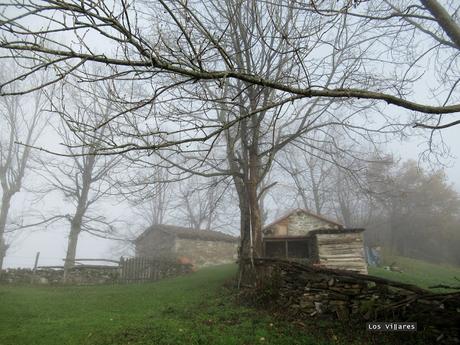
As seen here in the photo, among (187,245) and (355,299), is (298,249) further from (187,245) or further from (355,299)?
(355,299)

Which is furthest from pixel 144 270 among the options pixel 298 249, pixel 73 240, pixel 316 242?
pixel 316 242

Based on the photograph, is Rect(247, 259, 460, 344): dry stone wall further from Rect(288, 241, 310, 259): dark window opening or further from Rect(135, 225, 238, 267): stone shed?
Rect(135, 225, 238, 267): stone shed

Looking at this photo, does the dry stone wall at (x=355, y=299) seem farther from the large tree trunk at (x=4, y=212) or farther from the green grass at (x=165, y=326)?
the large tree trunk at (x=4, y=212)

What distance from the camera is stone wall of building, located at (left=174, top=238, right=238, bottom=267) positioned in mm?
25188

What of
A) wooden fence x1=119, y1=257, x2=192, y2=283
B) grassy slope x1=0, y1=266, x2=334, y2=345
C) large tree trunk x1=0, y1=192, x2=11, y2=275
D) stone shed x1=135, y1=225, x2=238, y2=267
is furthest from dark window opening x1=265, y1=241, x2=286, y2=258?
large tree trunk x1=0, y1=192, x2=11, y2=275

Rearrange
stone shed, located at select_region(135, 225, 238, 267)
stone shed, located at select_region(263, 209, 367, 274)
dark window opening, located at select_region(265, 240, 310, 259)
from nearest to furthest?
1. stone shed, located at select_region(263, 209, 367, 274)
2. dark window opening, located at select_region(265, 240, 310, 259)
3. stone shed, located at select_region(135, 225, 238, 267)

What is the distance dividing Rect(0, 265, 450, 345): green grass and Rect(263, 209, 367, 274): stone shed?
30.9ft

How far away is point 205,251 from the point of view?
26.8 m

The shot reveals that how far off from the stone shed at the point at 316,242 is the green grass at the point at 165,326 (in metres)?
9.41

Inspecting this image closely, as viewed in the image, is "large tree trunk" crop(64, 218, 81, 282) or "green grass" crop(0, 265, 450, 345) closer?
"green grass" crop(0, 265, 450, 345)

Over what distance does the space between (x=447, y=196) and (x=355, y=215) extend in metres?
9.71

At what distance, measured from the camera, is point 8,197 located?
21422 millimetres


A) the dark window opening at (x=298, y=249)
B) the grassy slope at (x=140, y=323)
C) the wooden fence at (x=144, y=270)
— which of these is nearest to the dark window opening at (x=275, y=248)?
the dark window opening at (x=298, y=249)

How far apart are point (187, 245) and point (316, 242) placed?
11.5 m
